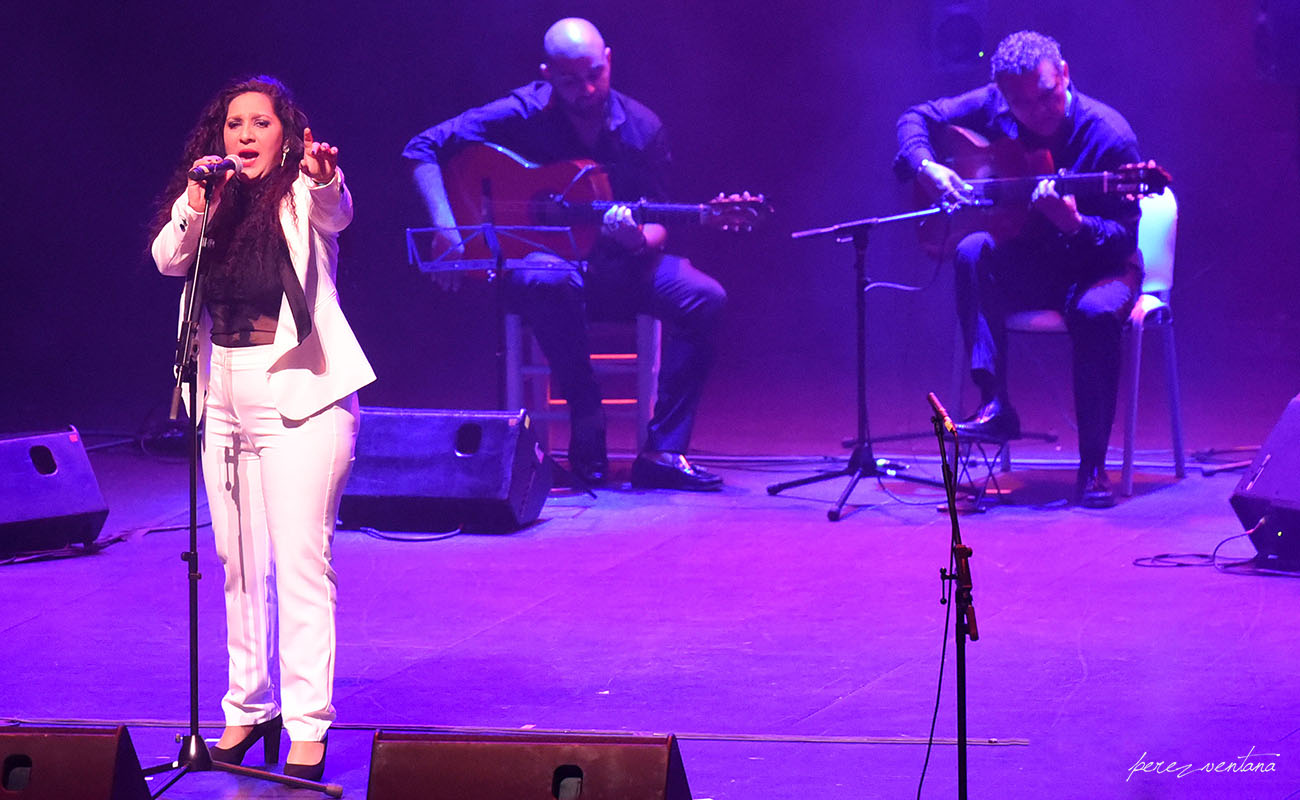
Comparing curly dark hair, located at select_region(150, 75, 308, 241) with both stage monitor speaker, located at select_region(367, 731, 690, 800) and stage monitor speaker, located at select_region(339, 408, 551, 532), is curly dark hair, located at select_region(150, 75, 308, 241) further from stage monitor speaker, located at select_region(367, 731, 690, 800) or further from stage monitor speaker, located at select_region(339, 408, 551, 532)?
stage monitor speaker, located at select_region(339, 408, 551, 532)

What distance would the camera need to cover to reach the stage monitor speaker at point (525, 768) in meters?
2.40

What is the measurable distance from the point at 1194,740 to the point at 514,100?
179 inches

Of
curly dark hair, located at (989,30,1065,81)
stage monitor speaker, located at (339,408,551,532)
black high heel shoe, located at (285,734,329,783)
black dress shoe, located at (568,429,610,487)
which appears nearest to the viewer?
black high heel shoe, located at (285,734,329,783)

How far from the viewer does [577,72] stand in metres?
6.77

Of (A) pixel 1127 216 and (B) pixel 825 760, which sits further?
(A) pixel 1127 216

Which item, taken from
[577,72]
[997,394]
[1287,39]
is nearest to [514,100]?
[577,72]

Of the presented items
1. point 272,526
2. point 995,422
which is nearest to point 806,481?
point 995,422

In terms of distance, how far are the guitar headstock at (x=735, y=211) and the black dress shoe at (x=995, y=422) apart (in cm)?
123

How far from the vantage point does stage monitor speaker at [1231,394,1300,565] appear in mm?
4988

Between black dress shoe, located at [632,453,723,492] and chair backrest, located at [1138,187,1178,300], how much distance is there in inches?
81.2

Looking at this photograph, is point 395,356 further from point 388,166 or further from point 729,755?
point 729,755

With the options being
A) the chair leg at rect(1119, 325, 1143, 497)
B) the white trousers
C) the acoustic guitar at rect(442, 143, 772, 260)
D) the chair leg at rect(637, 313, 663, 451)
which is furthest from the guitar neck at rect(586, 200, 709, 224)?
the white trousers

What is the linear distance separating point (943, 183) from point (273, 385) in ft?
13.2

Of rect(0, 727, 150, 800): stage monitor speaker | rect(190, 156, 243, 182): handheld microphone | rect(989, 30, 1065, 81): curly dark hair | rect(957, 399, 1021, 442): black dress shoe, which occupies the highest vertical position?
rect(989, 30, 1065, 81): curly dark hair
